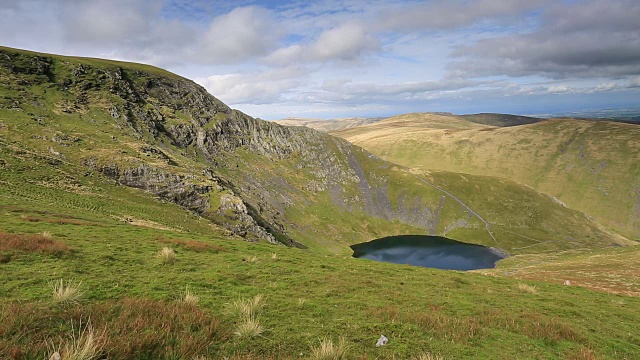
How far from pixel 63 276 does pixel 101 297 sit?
3788 millimetres

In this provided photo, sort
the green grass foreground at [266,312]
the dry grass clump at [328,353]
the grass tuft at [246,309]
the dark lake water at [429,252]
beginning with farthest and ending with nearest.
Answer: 1. the dark lake water at [429,252]
2. the grass tuft at [246,309]
3. the dry grass clump at [328,353]
4. the green grass foreground at [266,312]

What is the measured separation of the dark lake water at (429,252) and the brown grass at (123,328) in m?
125

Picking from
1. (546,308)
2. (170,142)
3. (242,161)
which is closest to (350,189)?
(242,161)

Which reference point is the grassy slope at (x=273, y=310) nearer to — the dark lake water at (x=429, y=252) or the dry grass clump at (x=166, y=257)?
the dry grass clump at (x=166, y=257)

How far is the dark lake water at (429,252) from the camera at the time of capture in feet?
431

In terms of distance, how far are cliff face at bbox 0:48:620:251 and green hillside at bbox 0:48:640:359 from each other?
834 millimetres

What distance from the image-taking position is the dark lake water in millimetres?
131250

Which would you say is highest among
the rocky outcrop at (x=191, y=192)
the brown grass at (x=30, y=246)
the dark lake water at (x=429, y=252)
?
the brown grass at (x=30, y=246)

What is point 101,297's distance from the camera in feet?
39.1

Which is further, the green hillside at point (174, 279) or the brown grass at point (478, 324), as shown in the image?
the brown grass at point (478, 324)

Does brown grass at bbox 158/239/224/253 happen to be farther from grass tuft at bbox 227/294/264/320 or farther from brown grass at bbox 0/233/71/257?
grass tuft at bbox 227/294/264/320

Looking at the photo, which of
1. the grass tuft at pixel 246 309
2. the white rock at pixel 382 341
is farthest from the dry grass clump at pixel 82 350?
the white rock at pixel 382 341

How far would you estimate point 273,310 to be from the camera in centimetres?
1308

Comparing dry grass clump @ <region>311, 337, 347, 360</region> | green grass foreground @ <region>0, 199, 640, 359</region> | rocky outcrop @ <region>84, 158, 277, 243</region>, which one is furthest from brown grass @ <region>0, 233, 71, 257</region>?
rocky outcrop @ <region>84, 158, 277, 243</region>
